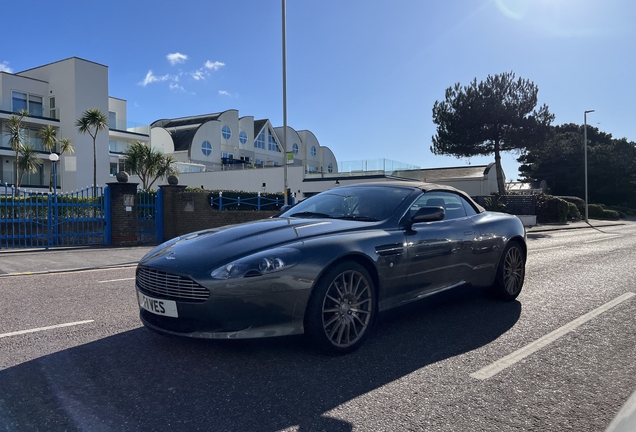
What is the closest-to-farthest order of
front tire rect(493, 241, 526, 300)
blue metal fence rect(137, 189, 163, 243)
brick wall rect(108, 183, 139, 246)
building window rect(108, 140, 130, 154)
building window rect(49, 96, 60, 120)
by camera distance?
front tire rect(493, 241, 526, 300), brick wall rect(108, 183, 139, 246), blue metal fence rect(137, 189, 163, 243), building window rect(49, 96, 60, 120), building window rect(108, 140, 130, 154)

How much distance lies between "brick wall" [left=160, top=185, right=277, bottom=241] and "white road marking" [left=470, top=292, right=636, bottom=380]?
14.1 metres

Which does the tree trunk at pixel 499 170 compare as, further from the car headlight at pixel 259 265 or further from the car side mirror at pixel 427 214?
the car headlight at pixel 259 265

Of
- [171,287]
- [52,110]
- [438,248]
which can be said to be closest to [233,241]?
[171,287]

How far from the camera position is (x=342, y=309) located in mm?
3764

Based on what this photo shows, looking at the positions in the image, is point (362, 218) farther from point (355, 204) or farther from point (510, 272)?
point (510, 272)

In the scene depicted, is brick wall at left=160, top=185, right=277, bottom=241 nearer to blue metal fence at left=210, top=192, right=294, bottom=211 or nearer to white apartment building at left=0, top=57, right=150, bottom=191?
blue metal fence at left=210, top=192, right=294, bottom=211

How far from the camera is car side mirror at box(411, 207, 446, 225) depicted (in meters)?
4.41

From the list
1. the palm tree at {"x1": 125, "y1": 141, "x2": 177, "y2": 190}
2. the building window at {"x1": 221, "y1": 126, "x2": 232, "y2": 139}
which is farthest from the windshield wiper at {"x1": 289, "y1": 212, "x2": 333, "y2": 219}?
the building window at {"x1": 221, "y1": 126, "x2": 232, "y2": 139}

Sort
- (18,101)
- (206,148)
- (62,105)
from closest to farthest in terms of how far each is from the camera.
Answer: (18,101) < (62,105) < (206,148)

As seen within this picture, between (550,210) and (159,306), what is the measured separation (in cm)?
3480

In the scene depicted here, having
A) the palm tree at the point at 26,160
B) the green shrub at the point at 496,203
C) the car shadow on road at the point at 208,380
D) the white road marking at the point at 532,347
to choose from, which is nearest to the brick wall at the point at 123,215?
the car shadow on road at the point at 208,380

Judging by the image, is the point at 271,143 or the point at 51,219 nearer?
the point at 51,219

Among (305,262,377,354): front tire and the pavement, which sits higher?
(305,262,377,354): front tire

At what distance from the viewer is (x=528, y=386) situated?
3270mm
